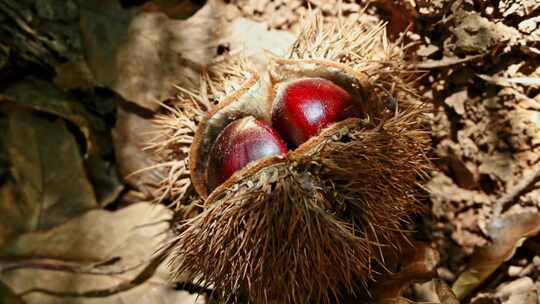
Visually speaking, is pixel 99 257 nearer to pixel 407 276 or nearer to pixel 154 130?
pixel 154 130

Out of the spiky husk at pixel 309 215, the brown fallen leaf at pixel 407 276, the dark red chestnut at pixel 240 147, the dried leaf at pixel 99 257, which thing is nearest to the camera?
the spiky husk at pixel 309 215

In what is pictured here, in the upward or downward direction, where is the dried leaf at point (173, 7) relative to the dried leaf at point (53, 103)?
upward

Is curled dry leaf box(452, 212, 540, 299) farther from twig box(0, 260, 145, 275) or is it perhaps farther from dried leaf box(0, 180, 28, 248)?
dried leaf box(0, 180, 28, 248)

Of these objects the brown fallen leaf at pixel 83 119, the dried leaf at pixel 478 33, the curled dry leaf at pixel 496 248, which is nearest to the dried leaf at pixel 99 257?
the brown fallen leaf at pixel 83 119

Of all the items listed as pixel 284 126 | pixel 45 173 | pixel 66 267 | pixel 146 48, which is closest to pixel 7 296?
pixel 66 267

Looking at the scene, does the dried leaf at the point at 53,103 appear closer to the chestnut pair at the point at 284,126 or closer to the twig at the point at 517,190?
the chestnut pair at the point at 284,126

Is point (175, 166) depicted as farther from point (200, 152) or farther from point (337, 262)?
point (337, 262)

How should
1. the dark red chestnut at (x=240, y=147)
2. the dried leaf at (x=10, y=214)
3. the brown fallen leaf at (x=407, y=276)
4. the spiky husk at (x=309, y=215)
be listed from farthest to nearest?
the dried leaf at (x=10, y=214) < the brown fallen leaf at (x=407, y=276) < the dark red chestnut at (x=240, y=147) < the spiky husk at (x=309, y=215)
